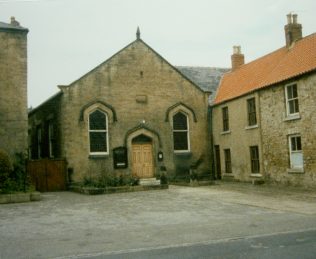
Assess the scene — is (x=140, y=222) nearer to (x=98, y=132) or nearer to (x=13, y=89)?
(x=98, y=132)

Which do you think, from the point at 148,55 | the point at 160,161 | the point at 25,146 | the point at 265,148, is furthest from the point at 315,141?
the point at 25,146

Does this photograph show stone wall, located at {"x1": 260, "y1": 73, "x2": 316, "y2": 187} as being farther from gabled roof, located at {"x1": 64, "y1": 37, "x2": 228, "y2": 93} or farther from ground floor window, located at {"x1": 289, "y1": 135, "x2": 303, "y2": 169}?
gabled roof, located at {"x1": 64, "y1": 37, "x2": 228, "y2": 93}

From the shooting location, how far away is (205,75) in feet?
107

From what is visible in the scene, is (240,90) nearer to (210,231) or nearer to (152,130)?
(152,130)

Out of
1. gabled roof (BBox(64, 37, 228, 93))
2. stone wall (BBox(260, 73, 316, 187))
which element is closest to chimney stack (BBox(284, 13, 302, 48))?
stone wall (BBox(260, 73, 316, 187))

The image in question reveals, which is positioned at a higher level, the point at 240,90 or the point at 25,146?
the point at 240,90

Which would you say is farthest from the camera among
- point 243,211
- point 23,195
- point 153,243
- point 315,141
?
point 315,141

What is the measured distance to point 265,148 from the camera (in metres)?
23.5

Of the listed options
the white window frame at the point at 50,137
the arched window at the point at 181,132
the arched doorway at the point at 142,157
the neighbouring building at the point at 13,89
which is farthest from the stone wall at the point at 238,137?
the neighbouring building at the point at 13,89

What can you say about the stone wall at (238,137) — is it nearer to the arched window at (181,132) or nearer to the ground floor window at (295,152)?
the arched window at (181,132)

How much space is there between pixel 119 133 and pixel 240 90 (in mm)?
8192

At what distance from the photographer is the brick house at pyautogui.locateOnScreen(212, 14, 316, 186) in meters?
20.5

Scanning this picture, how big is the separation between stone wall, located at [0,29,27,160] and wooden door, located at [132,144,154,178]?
22.7ft

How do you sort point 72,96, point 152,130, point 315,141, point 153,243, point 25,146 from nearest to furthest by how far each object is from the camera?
1. point 153,243
2. point 315,141
3. point 25,146
4. point 72,96
5. point 152,130
